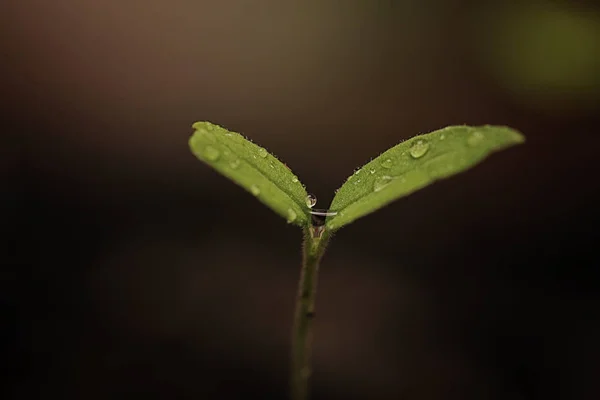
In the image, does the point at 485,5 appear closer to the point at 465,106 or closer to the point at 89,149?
the point at 465,106

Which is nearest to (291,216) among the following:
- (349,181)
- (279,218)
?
(349,181)

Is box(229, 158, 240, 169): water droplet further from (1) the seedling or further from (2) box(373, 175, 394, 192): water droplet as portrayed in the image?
(2) box(373, 175, 394, 192): water droplet

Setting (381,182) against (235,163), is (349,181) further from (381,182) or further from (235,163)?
(235,163)

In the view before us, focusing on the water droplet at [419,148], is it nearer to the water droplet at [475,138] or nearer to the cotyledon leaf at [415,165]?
the cotyledon leaf at [415,165]

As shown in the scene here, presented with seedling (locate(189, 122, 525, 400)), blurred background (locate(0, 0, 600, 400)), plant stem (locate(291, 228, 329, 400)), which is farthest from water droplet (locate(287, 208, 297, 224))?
blurred background (locate(0, 0, 600, 400))

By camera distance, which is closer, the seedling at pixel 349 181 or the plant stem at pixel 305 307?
the seedling at pixel 349 181

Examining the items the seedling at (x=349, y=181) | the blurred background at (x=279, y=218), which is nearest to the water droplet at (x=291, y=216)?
the seedling at (x=349, y=181)
